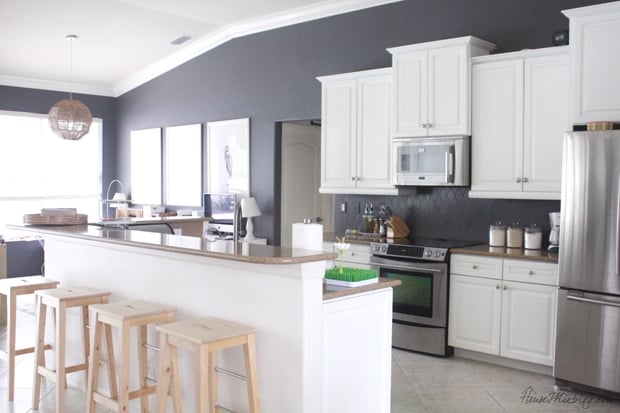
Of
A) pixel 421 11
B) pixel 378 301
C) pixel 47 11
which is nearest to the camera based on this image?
pixel 378 301

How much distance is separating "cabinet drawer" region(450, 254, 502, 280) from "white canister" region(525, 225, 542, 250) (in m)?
0.34

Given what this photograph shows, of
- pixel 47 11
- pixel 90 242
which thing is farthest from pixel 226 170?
pixel 90 242

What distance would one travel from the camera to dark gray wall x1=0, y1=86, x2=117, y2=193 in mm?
8547

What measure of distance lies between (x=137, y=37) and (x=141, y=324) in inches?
209

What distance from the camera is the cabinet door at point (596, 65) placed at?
3932 millimetres

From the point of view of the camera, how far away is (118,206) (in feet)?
29.6

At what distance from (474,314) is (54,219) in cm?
326

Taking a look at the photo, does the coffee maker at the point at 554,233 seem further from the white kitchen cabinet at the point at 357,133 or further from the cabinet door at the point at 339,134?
the cabinet door at the point at 339,134

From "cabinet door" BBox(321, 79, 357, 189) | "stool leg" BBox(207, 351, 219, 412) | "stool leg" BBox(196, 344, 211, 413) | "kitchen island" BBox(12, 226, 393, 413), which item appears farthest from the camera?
"cabinet door" BBox(321, 79, 357, 189)

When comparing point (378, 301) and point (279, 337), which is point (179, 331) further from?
point (378, 301)

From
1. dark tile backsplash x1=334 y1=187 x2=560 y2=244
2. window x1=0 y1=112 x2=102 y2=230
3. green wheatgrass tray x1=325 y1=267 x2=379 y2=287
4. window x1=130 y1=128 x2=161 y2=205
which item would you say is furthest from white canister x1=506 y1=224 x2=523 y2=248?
window x1=0 y1=112 x2=102 y2=230

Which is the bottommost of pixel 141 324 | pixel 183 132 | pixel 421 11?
pixel 141 324

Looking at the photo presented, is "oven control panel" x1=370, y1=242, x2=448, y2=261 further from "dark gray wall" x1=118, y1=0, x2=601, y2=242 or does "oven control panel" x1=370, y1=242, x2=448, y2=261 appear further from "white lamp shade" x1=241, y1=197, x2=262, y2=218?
"white lamp shade" x1=241, y1=197, x2=262, y2=218

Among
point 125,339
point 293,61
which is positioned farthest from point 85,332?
point 293,61
